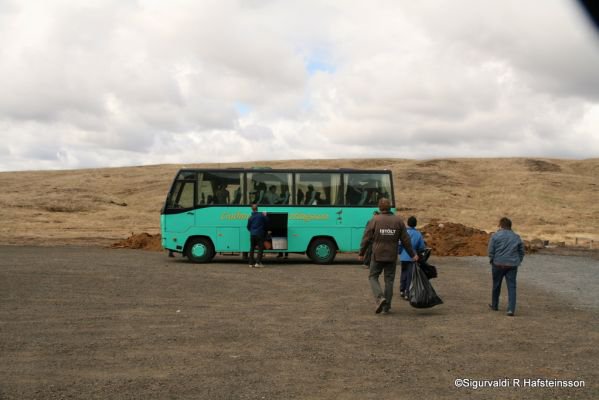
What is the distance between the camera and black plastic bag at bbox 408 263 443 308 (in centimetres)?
1202

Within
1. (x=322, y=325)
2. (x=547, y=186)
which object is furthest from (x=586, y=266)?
(x=547, y=186)

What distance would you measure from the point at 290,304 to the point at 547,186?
5908 cm

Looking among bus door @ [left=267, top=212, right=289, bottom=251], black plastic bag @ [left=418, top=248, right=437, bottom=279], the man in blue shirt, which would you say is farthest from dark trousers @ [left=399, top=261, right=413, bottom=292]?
bus door @ [left=267, top=212, right=289, bottom=251]

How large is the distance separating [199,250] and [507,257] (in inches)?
517

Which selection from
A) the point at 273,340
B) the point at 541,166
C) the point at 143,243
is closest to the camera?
the point at 273,340

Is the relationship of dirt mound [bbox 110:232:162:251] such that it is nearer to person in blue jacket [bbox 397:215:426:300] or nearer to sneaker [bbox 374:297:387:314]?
person in blue jacket [bbox 397:215:426:300]

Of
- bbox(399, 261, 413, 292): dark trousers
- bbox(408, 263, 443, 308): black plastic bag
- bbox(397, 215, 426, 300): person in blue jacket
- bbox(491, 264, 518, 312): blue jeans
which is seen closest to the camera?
bbox(408, 263, 443, 308): black plastic bag

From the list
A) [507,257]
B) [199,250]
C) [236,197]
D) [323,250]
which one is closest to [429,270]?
[507,257]

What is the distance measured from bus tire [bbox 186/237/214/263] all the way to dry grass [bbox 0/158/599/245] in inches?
477

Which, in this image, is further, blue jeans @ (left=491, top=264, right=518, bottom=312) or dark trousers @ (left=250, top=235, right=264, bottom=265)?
dark trousers @ (left=250, top=235, right=264, bottom=265)

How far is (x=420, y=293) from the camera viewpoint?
1206 centimetres

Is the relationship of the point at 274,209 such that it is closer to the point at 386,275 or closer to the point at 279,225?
the point at 279,225

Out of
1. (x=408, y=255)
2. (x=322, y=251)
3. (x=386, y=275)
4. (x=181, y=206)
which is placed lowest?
(x=322, y=251)

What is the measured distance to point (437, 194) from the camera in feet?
205
